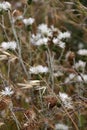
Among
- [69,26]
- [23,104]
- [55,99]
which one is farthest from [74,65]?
[69,26]

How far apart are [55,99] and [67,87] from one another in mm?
610

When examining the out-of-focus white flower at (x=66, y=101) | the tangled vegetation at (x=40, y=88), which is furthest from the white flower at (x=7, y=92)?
the out-of-focus white flower at (x=66, y=101)

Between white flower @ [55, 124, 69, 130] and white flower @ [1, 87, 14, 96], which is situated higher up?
white flower @ [1, 87, 14, 96]

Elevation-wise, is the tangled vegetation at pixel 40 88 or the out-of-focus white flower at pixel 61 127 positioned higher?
the tangled vegetation at pixel 40 88

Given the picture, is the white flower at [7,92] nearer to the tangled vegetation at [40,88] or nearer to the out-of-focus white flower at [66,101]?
the tangled vegetation at [40,88]

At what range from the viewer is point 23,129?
144 cm

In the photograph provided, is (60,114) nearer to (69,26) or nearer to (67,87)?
(67,87)

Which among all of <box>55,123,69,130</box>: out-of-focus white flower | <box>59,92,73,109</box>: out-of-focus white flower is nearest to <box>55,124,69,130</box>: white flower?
<box>55,123,69,130</box>: out-of-focus white flower

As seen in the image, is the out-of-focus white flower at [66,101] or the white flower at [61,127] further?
the white flower at [61,127]

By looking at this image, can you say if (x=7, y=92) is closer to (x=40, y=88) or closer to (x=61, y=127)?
(x=40, y=88)

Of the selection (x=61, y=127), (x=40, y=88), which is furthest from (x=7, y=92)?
(x=61, y=127)

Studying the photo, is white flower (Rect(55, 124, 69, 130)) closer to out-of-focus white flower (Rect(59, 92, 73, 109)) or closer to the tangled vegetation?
the tangled vegetation

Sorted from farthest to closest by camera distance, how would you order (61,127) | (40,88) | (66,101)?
1. (61,127)
2. (66,101)
3. (40,88)

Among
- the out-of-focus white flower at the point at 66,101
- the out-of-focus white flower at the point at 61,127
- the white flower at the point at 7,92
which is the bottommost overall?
the out-of-focus white flower at the point at 61,127
